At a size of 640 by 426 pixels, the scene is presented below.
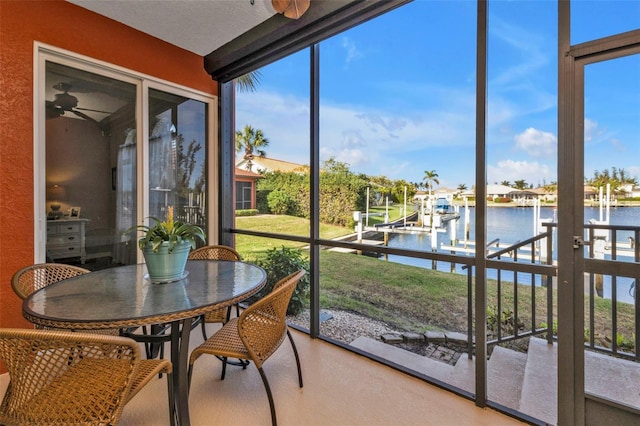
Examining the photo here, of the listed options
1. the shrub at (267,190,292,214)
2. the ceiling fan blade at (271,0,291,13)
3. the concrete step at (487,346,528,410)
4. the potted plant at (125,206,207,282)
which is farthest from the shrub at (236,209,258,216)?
the concrete step at (487,346,528,410)

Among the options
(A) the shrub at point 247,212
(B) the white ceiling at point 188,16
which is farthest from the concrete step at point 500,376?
(B) the white ceiling at point 188,16

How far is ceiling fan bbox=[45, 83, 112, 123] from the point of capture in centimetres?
239

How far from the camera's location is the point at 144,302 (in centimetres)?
142

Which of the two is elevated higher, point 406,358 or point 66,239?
point 66,239

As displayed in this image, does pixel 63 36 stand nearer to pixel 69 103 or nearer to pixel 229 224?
pixel 69 103

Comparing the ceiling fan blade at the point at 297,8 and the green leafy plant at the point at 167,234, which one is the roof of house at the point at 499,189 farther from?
the ceiling fan blade at the point at 297,8

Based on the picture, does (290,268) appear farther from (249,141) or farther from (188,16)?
(188,16)

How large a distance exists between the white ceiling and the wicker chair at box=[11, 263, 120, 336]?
86.0 inches

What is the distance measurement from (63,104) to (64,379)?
236cm

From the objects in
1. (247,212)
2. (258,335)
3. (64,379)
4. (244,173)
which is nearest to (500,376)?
(258,335)

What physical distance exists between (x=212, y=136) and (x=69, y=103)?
1340 mm

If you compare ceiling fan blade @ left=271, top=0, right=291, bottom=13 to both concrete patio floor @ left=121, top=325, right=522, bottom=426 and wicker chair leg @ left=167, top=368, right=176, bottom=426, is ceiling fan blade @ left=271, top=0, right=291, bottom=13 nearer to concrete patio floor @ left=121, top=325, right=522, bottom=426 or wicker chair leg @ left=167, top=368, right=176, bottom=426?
wicker chair leg @ left=167, top=368, right=176, bottom=426

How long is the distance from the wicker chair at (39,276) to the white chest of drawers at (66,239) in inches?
20.6

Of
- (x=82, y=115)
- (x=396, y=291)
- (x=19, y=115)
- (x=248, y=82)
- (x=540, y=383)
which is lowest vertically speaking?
(x=540, y=383)
